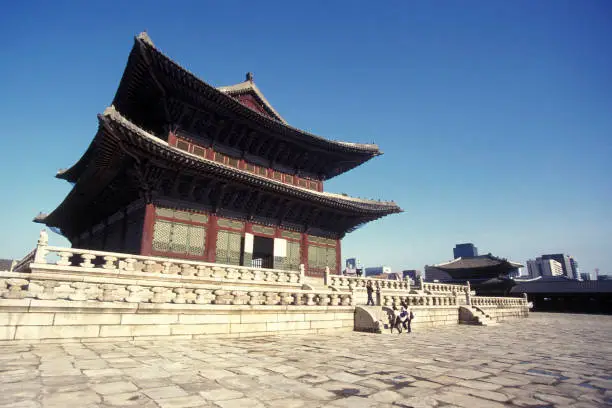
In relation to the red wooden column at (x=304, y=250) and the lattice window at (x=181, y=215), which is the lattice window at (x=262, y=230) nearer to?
the red wooden column at (x=304, y=250)

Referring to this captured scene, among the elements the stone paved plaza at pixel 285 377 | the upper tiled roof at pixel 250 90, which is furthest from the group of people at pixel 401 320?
the upper tiled roof at pixel 250 90

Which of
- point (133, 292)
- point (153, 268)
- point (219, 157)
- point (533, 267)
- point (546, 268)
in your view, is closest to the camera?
point (133, 292)

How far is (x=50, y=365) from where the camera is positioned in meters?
5.22

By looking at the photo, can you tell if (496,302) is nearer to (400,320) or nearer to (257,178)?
(400,320)

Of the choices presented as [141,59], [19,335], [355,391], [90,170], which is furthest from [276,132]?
[355,391]

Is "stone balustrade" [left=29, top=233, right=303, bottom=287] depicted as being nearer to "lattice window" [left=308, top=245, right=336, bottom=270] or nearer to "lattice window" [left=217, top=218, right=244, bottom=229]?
"lattice window" [left=217, top=218, right=244, bottom=229]

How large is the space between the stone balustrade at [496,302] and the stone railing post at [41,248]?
21.1m

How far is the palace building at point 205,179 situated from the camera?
1464 cm

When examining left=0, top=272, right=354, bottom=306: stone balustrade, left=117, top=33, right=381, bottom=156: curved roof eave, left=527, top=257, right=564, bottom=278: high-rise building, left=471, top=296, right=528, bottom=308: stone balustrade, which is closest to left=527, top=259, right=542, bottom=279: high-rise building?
left=527, top=257, right=564, bottom=278: high-rise building

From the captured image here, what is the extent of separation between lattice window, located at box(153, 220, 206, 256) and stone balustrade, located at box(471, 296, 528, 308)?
16.4 meters

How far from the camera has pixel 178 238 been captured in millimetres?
15445

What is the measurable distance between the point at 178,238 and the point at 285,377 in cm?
1177

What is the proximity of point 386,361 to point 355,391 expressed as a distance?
2.50m

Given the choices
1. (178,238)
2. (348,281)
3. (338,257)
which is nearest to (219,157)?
(178,238)
